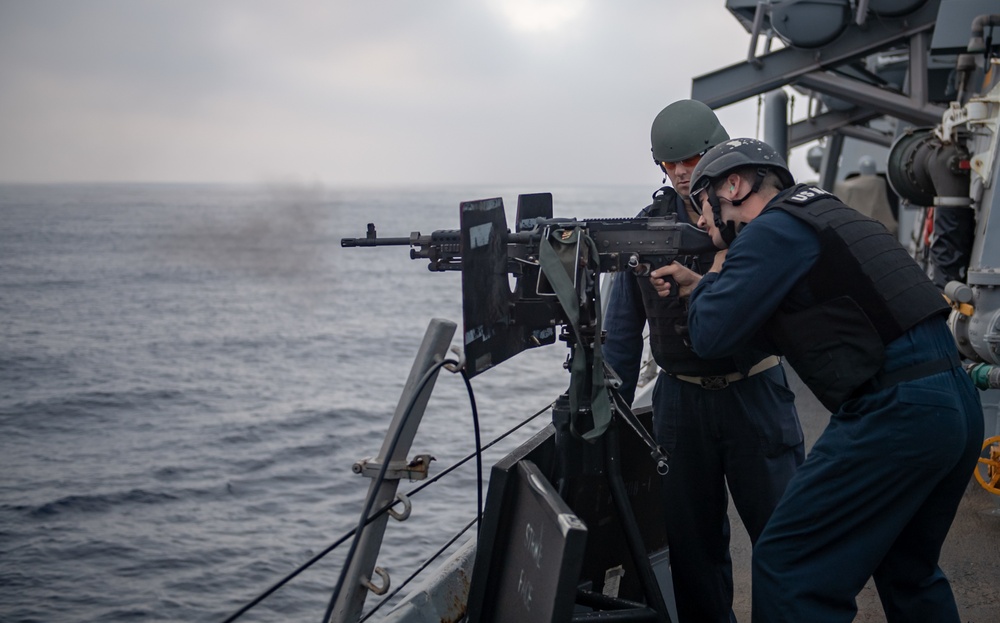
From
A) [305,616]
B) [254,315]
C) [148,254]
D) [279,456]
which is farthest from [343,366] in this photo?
[148,254]

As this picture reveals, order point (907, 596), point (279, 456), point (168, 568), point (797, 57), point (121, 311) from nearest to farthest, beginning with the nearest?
point (907, 596), point (797, 57), point (168, 568), point (279, 456), point (121, 311)

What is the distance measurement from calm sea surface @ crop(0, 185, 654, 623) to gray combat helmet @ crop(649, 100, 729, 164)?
810cm

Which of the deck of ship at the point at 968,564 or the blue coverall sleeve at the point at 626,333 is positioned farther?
the deck of ship at the point at 968,564

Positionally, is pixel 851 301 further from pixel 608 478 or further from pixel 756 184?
pixel 608 478

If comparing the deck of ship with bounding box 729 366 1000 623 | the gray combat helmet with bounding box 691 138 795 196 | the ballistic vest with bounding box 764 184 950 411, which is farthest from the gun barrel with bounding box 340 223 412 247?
the deck of ship with bounding box 729 366 1000 623

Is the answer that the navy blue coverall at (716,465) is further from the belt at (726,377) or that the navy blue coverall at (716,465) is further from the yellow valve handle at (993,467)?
the yellow valve handle at (993,467)

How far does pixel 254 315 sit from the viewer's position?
42.7 m

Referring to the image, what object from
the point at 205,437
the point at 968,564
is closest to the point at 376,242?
the point at 968,564

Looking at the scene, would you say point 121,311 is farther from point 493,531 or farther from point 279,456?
point 493,531

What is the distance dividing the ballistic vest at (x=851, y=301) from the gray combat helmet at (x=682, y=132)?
37.3 inches

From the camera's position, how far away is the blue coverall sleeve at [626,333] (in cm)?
411

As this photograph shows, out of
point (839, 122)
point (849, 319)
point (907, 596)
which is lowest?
point (907, 596)

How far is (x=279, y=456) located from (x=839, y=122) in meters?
11.2

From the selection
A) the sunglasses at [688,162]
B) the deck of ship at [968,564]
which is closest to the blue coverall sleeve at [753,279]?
the sunglasses at [688,162]
